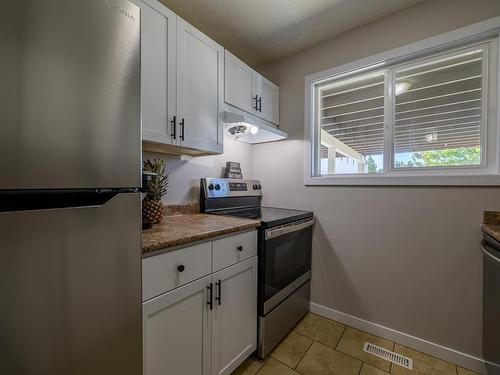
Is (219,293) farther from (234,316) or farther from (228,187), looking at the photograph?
(228,187)

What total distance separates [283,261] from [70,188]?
1.39 metres

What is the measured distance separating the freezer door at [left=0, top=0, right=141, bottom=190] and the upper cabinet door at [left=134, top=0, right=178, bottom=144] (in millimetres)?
451

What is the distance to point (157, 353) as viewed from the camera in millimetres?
968

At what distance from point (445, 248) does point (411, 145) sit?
752mm

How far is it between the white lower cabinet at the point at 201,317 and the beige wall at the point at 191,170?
2.36 ft

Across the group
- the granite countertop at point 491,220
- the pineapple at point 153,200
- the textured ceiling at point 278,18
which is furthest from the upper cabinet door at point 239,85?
the granite countertop at point 491,220

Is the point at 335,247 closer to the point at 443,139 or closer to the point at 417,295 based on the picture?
the point at 417,295

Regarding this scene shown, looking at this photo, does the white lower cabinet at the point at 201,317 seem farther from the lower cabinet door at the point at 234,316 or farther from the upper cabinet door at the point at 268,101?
the upper cabinet door at the point at 268,101

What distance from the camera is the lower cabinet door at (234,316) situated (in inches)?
48.3

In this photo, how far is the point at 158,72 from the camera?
127 cm

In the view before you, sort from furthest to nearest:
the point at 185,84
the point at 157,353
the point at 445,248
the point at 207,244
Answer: the point at 445,248, the point at 185,84, the point at 207,244, the point at 157,353

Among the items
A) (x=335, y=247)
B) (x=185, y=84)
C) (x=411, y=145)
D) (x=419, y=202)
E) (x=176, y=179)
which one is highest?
(x=185, y=84)

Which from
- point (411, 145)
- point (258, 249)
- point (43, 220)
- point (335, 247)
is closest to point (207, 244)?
point (258, 249)

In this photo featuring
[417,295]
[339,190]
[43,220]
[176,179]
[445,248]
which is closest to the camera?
[43,220]
